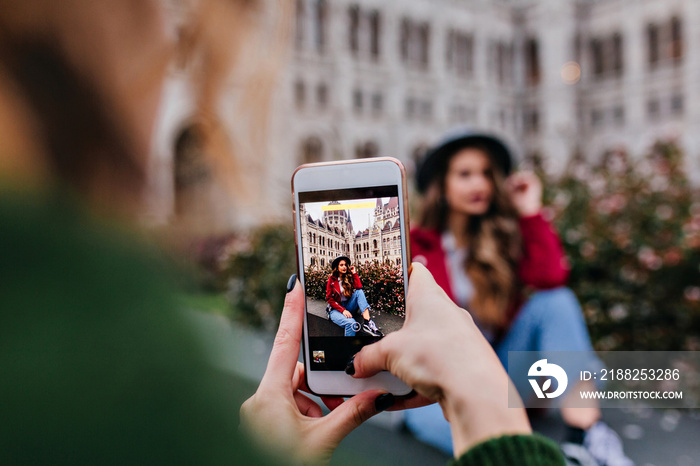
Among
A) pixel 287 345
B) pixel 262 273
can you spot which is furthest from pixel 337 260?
pixel 262 273

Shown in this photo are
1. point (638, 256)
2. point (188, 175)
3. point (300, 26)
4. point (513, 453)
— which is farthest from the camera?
point (300, 26)

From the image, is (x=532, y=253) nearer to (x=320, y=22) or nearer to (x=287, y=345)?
(x=287, y=345)

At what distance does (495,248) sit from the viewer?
7.15 feet

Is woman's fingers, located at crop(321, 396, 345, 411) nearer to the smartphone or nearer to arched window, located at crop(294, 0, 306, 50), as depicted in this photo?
the smartphone

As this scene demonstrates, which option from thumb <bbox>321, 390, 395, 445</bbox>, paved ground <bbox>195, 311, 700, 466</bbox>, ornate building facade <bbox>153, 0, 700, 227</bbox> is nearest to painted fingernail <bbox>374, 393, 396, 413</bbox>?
thumb <bbox>321, 390, 395, 445</bbox>

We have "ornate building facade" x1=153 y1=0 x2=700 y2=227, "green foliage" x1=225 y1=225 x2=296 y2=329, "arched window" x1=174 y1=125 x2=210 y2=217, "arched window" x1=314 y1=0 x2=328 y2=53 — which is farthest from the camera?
"ornate building facade" x1=153 y1=0 x2=700 y2=227

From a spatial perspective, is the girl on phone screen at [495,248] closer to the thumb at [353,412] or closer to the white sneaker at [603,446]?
the white sneaker at [603,446]

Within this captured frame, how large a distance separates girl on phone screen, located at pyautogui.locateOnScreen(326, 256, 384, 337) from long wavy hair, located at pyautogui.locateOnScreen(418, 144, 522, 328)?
1.53 meters

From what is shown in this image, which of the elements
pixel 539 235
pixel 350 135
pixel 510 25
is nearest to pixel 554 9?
pixel 510 25

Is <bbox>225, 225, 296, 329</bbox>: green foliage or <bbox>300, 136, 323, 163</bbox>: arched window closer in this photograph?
<bbox>225, 225, 296, 329</bbox>: green foliage

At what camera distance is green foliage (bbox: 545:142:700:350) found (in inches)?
103

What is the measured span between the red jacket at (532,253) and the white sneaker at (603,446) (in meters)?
0.54

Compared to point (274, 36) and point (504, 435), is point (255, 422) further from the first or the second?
point (274, 36)

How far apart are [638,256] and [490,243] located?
107 cm
